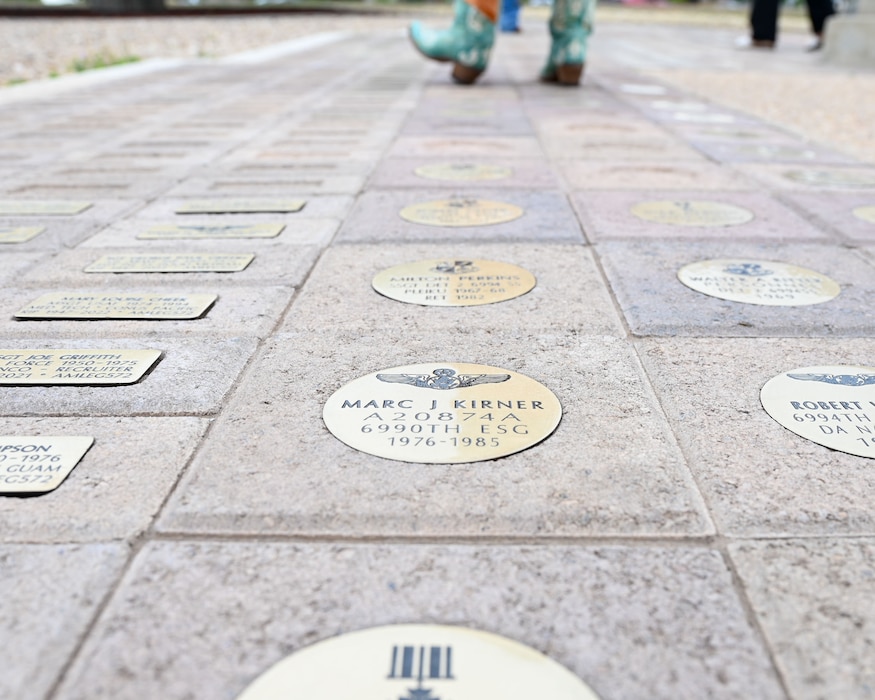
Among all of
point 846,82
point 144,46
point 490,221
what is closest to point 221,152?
point 490,221

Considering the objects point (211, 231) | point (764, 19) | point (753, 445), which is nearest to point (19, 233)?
point (211, 231)

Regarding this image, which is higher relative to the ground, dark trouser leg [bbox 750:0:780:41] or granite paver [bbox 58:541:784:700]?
dark trouser leg [bbox 750:0:780:41]

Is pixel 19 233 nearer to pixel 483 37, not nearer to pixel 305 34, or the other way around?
pixel 483 37

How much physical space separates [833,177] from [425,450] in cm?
346

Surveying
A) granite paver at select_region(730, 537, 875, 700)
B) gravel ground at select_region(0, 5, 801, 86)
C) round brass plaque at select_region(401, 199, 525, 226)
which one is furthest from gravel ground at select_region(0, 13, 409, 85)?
granite paver at select_region(730, 537, 875, 700)

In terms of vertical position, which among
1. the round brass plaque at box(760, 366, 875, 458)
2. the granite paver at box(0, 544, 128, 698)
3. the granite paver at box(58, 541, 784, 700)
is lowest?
the round brass plaque at box(760, 366, 875, 458)

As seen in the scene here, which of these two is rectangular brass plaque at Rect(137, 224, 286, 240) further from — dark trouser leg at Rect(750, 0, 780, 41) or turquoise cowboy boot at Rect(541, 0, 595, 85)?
dark trouser leg at Rect(750, 0, 780, 41)

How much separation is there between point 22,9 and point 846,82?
18807 millimetres

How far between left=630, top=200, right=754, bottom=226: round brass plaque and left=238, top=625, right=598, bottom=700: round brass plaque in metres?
2.49

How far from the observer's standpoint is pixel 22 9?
65.7ft

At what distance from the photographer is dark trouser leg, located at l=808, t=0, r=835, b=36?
12.7 meters

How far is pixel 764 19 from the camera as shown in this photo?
A: 44.3 feet

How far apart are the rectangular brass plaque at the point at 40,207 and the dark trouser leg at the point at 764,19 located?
1273 cm

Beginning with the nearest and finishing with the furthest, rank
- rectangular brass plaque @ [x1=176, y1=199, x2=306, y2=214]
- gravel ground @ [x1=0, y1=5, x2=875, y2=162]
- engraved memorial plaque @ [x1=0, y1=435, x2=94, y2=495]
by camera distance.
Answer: engraved memorial plaque @ [x1=0, y1=435, x2=94, y2=495]
rectangular brass plaque @ [x1=176, y1=199, x2=306, y2=214]
gravel ground @ [x1=0, y1=5, x2=875, y2=162]
